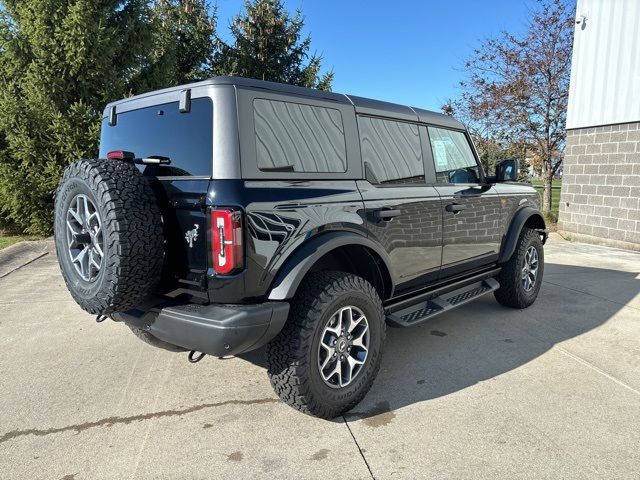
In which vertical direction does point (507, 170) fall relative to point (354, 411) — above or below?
above

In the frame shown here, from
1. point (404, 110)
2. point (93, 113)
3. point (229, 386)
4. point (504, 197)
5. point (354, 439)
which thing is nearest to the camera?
point (354, 439)

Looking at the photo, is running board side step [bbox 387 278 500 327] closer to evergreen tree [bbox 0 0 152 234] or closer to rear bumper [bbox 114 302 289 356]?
rear bumper [bbox 114 302 289 356]

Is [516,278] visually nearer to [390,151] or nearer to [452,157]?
[452,157]

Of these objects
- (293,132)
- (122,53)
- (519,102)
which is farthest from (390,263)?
(519,102)

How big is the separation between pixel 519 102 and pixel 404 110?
11.1 metres

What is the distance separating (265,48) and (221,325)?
13302 millimetres

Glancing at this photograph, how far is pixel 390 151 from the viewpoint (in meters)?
3.40

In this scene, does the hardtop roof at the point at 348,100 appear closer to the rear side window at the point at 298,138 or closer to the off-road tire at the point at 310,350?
the rear side window at the point at 298,138

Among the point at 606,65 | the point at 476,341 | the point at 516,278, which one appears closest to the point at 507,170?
the point at 516,278

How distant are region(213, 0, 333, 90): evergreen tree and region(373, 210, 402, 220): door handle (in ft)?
37.8

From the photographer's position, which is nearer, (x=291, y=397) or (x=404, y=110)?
(x=291, y=397)

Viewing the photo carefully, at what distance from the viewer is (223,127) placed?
2.41 m

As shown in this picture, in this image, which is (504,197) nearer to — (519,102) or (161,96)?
(161,96)

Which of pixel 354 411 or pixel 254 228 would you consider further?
pixel 354 411
